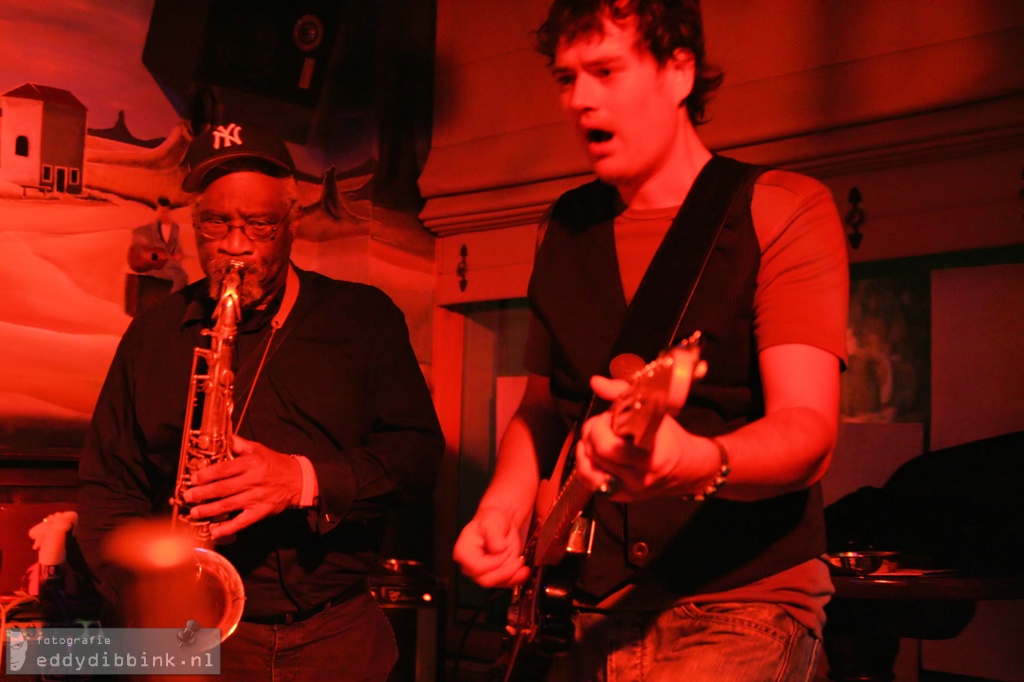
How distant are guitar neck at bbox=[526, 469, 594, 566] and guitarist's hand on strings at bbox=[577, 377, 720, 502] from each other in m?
0.32

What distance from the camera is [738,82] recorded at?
12.5 feet

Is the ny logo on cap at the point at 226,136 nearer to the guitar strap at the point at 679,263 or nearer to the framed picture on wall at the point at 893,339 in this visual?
the guitar strap at the point at 679,263

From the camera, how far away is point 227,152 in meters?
2.65

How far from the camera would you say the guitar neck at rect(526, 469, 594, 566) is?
1.50m

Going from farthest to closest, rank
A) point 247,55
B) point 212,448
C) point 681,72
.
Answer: point 247,55
point 212,448
point 681,72

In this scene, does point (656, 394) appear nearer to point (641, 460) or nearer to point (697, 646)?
point (641, 460)

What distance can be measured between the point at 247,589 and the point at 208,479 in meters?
0.33

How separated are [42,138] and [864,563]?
3.05m

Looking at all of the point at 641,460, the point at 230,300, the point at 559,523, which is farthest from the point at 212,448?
the point at 641,460

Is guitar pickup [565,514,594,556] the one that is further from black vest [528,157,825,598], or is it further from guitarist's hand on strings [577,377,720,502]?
guitarist's hand on strings [577,377,720,502]

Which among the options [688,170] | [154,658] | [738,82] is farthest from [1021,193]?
[154,658]

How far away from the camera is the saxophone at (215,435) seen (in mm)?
2336

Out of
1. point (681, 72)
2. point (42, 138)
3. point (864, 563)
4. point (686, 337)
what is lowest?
point (864, 563)

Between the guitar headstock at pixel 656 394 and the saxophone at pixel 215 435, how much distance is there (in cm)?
152
